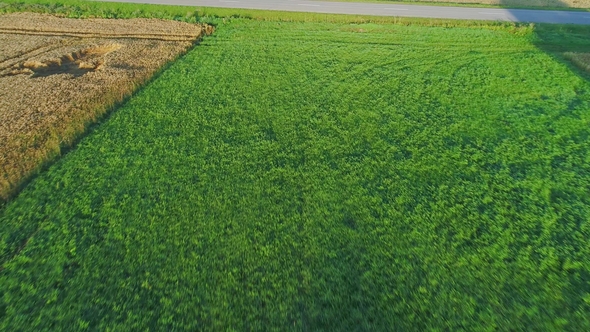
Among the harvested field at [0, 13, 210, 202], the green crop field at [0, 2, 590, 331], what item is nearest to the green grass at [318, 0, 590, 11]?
the green crop field at [0, 2, 590, 331]

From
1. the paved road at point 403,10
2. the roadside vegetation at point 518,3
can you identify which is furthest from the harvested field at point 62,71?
the roadside vegetation at point 518,3

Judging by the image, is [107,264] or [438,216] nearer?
[107,264]

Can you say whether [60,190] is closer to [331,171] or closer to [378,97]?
[331,171]

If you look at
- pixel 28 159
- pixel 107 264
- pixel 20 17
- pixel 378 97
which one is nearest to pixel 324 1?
pixel 378 97

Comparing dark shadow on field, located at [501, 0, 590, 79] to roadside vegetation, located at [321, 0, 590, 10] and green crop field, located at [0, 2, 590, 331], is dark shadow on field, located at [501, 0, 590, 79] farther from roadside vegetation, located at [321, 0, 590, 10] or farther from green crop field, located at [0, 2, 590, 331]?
green crop field, located at [0, 2, 590, 331]

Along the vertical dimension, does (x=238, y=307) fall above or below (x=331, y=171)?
below

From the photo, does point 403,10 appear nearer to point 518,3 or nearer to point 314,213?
point 518,3
